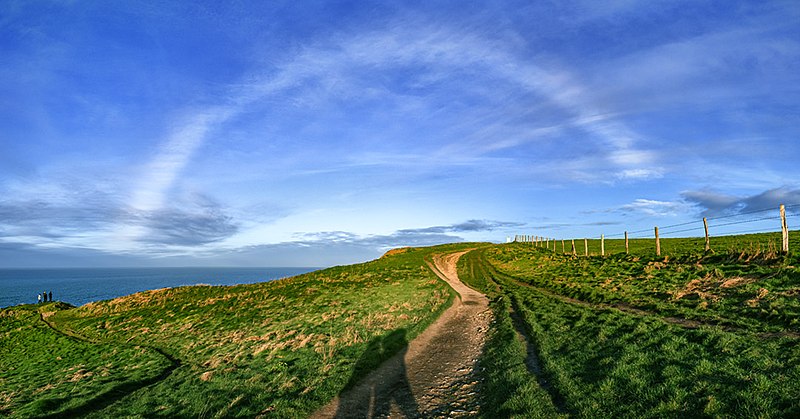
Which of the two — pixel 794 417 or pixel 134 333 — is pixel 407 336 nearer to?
pixel 794 417

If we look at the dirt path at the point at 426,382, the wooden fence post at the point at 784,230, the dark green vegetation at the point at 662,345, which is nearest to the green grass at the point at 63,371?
the dirt path at the point at 426,382

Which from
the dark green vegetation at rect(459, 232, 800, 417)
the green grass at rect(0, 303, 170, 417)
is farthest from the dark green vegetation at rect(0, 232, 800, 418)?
the green grass at rect(0, 303, 170, 417)

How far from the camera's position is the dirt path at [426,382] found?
526 inches

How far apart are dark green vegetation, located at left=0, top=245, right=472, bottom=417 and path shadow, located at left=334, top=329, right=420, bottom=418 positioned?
8.3 inches

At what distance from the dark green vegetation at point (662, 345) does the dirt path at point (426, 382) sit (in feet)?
3.19

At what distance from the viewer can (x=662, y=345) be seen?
46.4 feet

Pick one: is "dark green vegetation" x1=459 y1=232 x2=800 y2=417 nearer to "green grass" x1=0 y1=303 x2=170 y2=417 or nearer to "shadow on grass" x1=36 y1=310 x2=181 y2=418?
"shadow on grass" x1=36 y1=310 x2=181 y2=418

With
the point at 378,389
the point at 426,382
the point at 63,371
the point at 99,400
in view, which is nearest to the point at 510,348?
the point at 426,382

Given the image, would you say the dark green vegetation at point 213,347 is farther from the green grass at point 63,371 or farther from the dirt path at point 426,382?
the dirt path at point 426,382

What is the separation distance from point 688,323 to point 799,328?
3861 mm

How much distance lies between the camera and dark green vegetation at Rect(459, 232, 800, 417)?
33.6ft

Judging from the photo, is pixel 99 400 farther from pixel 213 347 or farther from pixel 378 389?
pixel 378 389

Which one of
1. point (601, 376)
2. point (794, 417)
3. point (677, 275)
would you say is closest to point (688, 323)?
point (601, 376)

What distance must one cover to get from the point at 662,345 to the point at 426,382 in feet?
31.1
